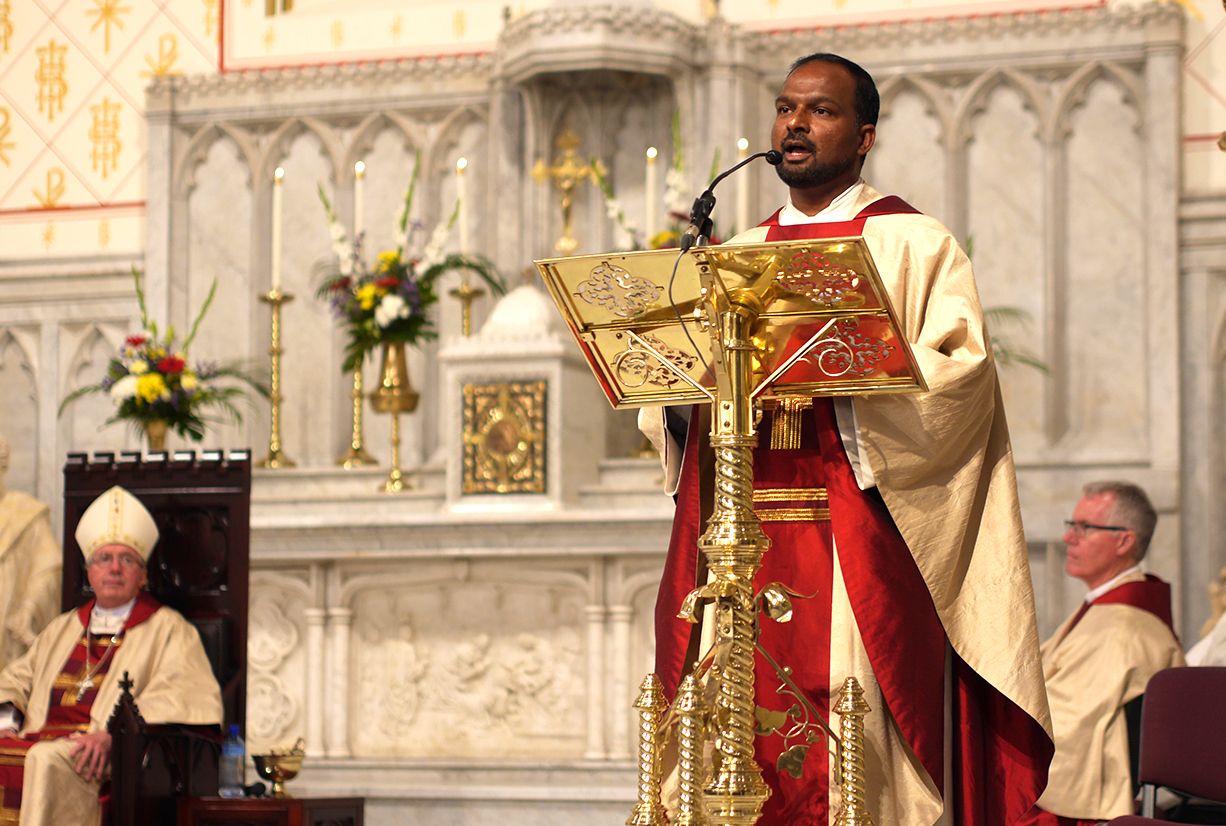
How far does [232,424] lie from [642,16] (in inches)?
111

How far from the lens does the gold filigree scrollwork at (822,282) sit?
332 cm

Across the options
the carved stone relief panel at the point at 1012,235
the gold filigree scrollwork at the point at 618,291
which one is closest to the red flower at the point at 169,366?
the carved stone relief panel at the point at 1012,235

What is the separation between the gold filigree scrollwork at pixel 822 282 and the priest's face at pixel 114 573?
12.6 feet

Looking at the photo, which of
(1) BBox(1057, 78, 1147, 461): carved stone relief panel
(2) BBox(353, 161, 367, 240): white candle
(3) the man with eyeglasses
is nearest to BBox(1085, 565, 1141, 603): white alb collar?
(3) the man with eyeglasses

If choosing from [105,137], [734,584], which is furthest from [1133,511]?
[105,137]

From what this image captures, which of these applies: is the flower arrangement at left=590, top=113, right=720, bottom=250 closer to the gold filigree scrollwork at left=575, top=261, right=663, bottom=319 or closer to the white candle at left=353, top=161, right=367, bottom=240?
the white candle at left=353, top=161, right=367, bottom=240

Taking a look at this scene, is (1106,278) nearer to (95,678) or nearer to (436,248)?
(436,248)

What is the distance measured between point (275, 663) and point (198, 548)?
2.71ft

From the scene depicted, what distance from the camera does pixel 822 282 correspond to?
3363mm

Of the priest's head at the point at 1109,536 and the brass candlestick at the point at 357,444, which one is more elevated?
the brass candlestick at the point at 357,444

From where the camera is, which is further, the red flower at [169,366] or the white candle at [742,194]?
the red flower at [169,366]

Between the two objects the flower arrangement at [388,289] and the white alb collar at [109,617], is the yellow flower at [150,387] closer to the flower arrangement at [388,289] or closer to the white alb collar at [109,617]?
the flower arrangement at [388,289]

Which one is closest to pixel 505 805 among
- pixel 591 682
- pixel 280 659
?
pixel 591 682

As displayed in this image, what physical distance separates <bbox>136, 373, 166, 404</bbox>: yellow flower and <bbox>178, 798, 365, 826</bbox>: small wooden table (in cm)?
226
